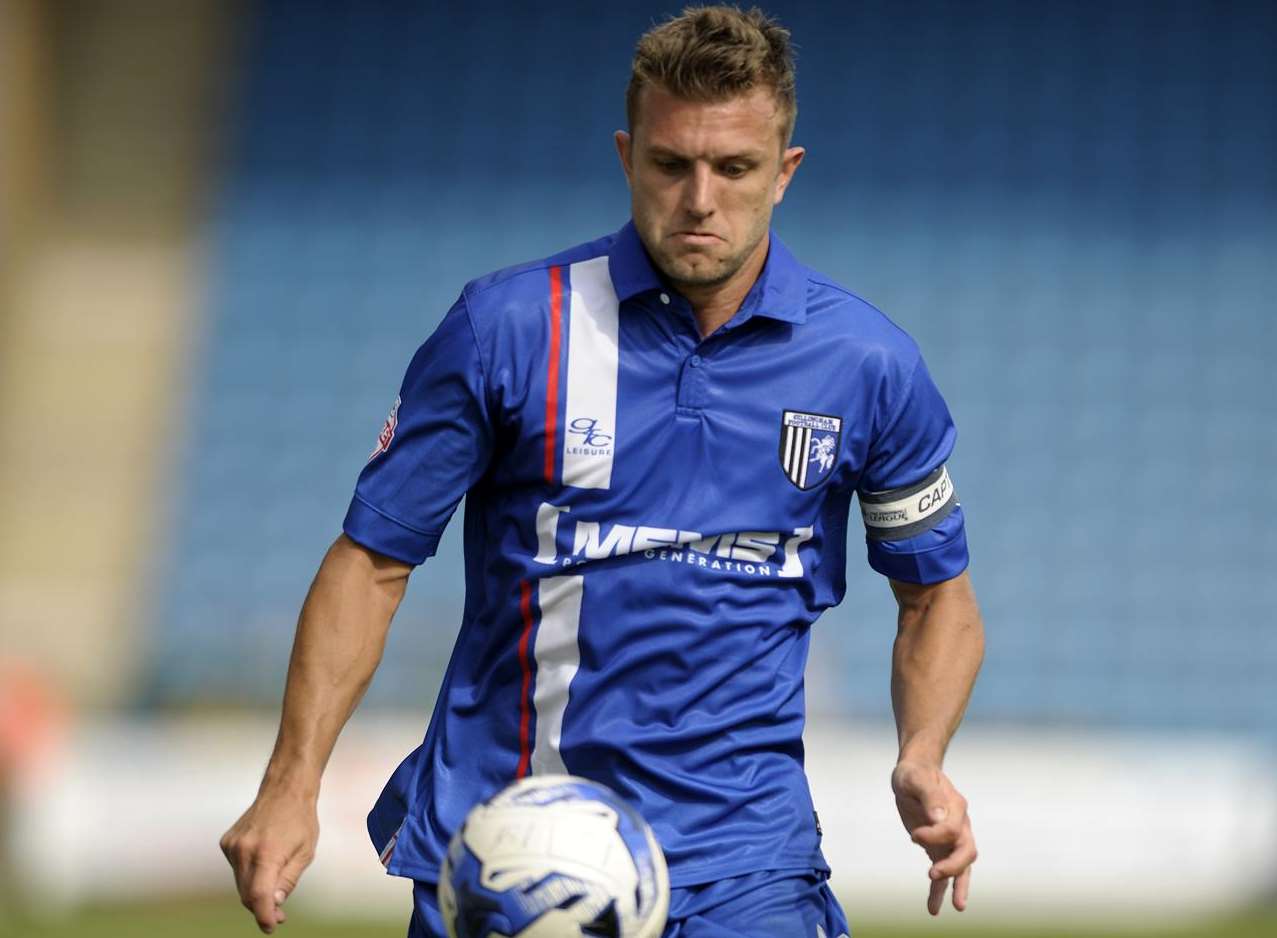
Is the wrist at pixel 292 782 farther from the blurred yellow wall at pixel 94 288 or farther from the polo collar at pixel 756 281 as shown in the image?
the blurred yellow wall at pixel 94 288

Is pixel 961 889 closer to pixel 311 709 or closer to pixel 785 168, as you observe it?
pixel 311 709

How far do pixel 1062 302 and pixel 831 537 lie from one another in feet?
35.1

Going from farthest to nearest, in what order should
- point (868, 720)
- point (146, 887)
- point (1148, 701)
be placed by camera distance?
point (1148, 701), point (868, 720), point (146, 887)

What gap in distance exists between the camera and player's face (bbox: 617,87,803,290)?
3.45 metres

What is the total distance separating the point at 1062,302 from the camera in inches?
550

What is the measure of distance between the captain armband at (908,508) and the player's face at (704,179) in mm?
535

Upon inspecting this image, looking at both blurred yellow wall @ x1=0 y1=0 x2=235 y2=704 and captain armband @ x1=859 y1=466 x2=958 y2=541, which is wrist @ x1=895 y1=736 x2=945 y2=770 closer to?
captain armband @ x1=859 y1=466 x2=958 y2=541

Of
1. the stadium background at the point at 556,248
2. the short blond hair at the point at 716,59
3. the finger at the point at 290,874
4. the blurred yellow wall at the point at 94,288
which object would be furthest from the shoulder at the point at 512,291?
the blurred yellow wall at the point at 94,288

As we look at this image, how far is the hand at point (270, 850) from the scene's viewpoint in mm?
3186

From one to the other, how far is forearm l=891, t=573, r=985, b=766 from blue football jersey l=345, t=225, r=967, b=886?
0.25 m

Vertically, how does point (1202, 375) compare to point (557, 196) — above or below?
below

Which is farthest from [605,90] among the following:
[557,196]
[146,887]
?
[146,887]

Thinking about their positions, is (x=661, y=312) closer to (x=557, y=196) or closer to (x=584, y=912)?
(x=584, y=912)

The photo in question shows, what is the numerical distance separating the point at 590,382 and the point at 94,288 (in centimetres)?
1173
